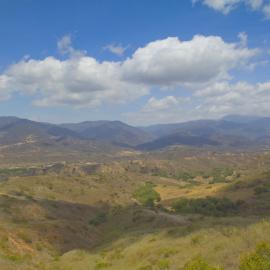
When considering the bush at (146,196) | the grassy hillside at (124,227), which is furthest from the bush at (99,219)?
the bush at (146,196)

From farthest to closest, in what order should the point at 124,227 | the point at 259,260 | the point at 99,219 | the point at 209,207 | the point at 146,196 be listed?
the point at 146,196 < the point at 209,207 < the point at 99,219 < the point at 124,227 < the point at 259,260

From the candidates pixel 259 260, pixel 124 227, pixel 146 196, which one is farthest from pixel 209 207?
pixel 259 260

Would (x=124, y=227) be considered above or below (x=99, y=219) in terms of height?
above

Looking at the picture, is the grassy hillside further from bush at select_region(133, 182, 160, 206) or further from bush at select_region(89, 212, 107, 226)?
bush at select_region(133, 182, 160, 206)

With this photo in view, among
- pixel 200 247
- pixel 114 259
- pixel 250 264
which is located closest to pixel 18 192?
pixel 114 259

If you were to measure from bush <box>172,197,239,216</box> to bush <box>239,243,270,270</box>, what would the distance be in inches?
3022

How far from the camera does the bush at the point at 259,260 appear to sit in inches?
659

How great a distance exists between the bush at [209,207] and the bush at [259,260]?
252 feet

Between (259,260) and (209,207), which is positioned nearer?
(259,260)

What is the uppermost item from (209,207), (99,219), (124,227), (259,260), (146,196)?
(259,260)

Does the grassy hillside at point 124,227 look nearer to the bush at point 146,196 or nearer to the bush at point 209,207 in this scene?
the bush at point 209,207

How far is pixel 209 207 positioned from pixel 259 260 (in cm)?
8471

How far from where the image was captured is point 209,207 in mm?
100000

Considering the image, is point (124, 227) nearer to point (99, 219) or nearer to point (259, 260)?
point (99, 219)
